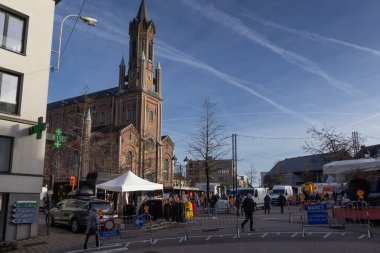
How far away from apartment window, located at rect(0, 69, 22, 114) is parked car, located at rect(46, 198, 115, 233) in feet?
17.2

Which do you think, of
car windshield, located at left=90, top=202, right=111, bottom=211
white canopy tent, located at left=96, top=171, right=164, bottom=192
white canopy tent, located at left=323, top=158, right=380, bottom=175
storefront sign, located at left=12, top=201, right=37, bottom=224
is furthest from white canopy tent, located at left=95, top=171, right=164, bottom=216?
white canopy tent, located at left=323, top=158, right=380, bottom=175

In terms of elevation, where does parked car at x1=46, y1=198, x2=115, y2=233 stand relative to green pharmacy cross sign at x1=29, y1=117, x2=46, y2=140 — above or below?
below

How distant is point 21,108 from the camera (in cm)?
1748

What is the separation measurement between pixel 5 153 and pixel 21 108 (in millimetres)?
2222

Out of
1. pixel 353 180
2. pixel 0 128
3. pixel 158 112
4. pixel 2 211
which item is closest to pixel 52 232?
pixel 2 211

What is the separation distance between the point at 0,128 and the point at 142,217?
24.8 feet

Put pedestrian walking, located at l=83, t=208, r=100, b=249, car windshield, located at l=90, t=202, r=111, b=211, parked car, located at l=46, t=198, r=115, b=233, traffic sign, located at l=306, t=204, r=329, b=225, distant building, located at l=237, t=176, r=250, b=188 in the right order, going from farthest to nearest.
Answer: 1. distant building, located at l=237, t=176, r=250, b=188
2. car windshield, located at l=90, t=202, r=111, b=211
3. parked car, located at l=46, t=198, r=115, b=233
4. traffic sign, located at l=306, t=204, r=329, b=225
5. pedestrian walking, located at l=83, t=208, r=100, b=249

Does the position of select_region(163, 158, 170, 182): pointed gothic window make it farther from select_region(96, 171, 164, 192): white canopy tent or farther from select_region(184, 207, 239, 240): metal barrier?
select_region(184, 207, 239, 240): metal barrier

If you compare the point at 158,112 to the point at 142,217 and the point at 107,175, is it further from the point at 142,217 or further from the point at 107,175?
the point at 142,217

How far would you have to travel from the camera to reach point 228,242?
13086 mm

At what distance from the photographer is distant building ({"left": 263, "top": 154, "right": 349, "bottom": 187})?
89.1 metres

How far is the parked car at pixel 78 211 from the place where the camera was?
18.0 metres

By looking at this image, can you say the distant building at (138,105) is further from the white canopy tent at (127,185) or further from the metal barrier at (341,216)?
the metal barrier at (341,216)

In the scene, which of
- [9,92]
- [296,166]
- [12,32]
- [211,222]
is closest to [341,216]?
[211,222]
